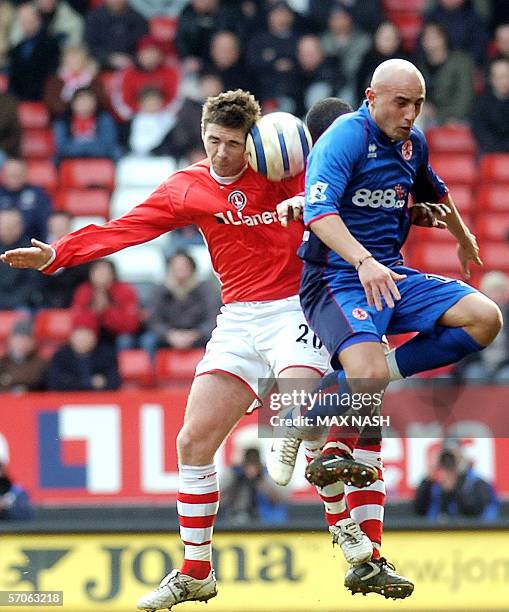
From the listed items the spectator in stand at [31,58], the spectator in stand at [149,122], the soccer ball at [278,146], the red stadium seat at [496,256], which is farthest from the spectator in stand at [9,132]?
the soccer ball at [278,146]

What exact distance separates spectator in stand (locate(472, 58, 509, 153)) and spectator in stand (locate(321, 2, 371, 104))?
4.02 feet

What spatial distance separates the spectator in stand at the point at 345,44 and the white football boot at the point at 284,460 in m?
7.90

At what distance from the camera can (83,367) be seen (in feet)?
37.9

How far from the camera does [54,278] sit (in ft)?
41.7

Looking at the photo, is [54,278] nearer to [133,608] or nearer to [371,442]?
[133,608]

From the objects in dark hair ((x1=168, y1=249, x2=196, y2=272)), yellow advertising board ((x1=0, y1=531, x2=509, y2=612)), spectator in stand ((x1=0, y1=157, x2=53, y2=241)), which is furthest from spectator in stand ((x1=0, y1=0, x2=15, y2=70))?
yellow advertising board ((x1=0, y1=531, x2=509, y2=612))

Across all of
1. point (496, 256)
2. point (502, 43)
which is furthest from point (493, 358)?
point (502, 43)

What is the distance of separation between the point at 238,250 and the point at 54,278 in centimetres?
547

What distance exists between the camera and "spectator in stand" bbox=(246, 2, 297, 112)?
14.2m

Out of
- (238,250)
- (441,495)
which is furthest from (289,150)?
(441,495)

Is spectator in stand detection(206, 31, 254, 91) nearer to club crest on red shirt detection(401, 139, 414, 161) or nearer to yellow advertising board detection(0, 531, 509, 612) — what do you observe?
yellow advertising board detection(0, 531, 509, 612)

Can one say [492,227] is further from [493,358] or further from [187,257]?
[187,257]

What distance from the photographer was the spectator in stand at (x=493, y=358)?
11.6m

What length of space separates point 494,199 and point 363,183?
7.49 metres
